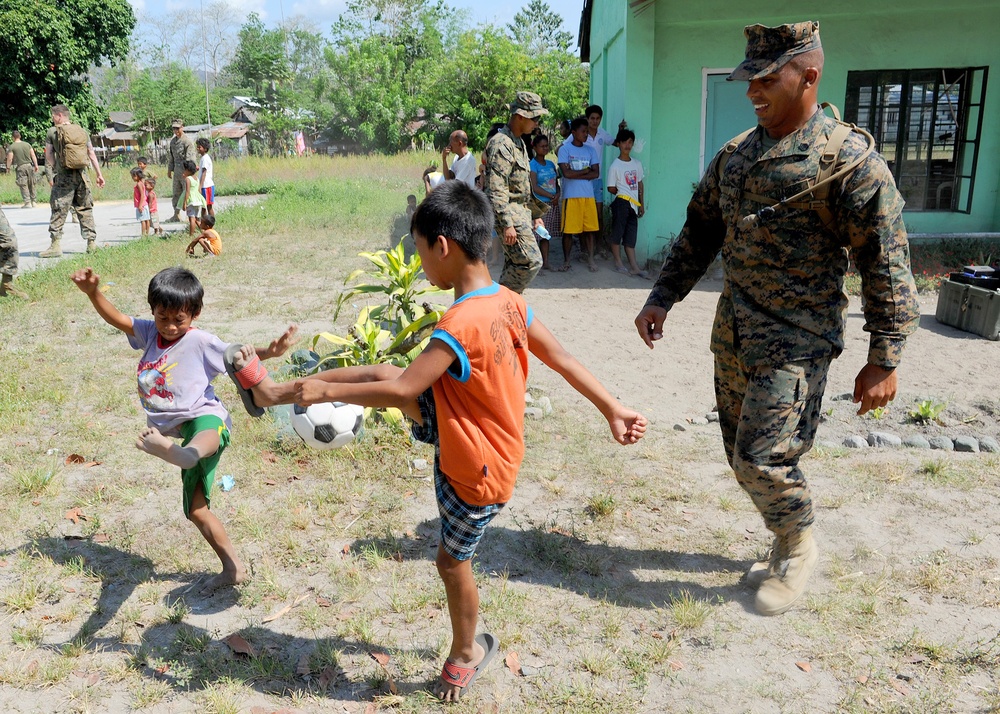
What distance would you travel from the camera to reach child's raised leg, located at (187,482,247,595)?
324 cm

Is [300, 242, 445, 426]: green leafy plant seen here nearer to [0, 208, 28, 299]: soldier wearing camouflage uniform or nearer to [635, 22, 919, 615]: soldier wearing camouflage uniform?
[635, 22, 919, 615]: soldier wearing camouflage uniform

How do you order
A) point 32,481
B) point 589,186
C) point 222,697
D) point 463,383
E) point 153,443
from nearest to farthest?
1. point 463,383
2. point 153,443
3. point 222,697
4. point 32,481
5. point 589,186

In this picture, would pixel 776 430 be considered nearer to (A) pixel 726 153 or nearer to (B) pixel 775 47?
(A) pixel 726 153

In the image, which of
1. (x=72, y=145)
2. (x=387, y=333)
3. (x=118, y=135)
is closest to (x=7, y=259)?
(x=72, y=145)

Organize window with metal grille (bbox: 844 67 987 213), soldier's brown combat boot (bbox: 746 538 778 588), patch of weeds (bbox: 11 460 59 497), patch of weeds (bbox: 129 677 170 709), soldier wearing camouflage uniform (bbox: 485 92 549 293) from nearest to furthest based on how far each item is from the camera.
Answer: patch of weeds (bbox: 129 677 170 709) < soldier's brown combat boot (bbox: 746 538 778 588) < patch of weeds (bbox: 11 460 59 497) < soldier wearing camouflage uniform (bbox: 485 92 549 293) < window with metal grille (bbox: 844 67 987 213)

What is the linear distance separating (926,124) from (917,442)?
7.40 m

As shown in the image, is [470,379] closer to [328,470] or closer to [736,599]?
[736,599]

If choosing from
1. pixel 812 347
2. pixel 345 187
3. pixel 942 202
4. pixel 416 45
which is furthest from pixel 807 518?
pixel 416 45

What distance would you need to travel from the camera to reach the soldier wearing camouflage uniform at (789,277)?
111 inches

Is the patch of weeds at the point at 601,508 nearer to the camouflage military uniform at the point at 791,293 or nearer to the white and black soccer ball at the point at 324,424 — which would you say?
the camouflage military uniform at the point at 791,293

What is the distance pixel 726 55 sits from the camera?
397 inches

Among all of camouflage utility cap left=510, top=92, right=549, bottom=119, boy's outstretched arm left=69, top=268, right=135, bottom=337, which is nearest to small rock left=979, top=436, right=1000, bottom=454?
camouflage utility cap left=510, top=92, right=549, bottom=119

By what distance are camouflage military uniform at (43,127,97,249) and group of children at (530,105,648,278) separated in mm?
6397

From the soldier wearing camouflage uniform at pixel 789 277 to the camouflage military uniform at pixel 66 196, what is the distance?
34.7 ft
